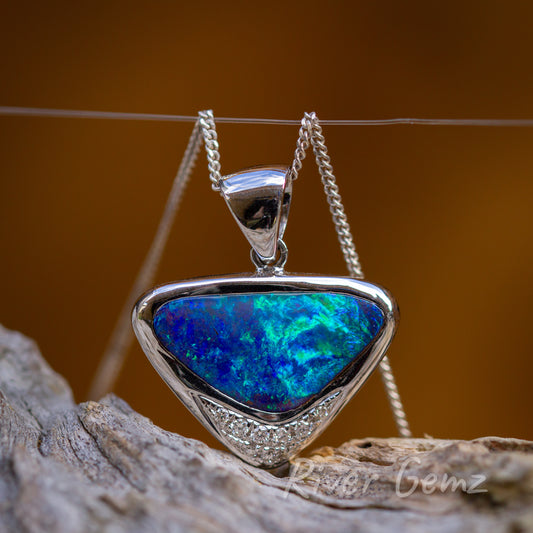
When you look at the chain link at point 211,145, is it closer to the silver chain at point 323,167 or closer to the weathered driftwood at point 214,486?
the silver chain at point 323,167

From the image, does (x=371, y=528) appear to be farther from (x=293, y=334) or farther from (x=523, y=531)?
(x=293, y=334)

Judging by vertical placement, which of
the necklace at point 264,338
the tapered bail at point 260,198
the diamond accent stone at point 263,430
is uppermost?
the tapered bail at point 260,198

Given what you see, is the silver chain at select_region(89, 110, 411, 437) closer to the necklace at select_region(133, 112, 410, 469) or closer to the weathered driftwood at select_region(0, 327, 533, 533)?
the necklace at select_region(133, 112, 410, 469)

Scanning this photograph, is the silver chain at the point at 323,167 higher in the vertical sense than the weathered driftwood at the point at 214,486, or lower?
higher

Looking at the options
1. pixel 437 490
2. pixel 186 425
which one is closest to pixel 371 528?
pixel 437 490

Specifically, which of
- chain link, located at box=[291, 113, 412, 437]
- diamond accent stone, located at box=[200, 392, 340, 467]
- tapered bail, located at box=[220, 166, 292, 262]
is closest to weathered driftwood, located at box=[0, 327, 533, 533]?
diamond accent stone, located at box=[200, 392, 340, 467]

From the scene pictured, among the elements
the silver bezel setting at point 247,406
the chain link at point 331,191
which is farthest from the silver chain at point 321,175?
the silver bezel setting at point 247,406
